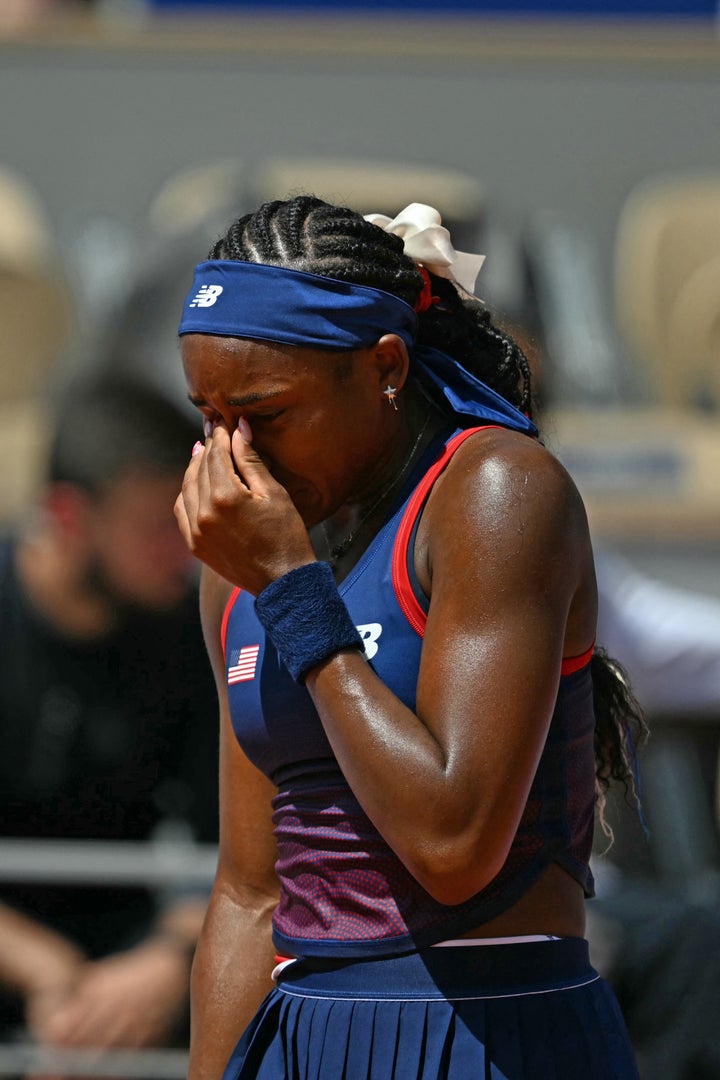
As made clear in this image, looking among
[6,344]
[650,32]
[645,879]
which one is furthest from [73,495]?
[650,32]

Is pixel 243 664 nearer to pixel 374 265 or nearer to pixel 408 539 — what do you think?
pixel 408 539

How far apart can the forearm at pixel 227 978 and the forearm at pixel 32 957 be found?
1.92 meters

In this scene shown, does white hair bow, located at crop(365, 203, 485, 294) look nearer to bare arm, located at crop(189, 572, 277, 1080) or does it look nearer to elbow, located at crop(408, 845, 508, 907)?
bare arm, located at crop(189, 572, 277, 1080)

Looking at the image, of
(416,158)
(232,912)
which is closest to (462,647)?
(232,912)

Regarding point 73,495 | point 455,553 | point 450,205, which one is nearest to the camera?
point 455,553

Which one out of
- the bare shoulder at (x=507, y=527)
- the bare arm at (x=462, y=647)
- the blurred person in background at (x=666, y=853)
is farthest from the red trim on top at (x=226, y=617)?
the blurred person in background at (x=666, y=853)

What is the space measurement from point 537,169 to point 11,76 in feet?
7.86

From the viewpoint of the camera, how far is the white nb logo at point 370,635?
171 centimetres

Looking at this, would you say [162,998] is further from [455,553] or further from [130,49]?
[130,49]

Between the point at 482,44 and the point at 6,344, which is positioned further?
the point at 482,44

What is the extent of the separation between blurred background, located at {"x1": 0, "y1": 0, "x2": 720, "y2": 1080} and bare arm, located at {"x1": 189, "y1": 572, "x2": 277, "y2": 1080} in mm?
4451

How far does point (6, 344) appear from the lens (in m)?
6.70

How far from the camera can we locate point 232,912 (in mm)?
2051

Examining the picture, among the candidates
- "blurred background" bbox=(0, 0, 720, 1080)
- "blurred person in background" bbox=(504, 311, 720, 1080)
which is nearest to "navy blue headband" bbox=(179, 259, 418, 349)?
"blurred person in background" bbox=(504, 311, 720, 1080)
